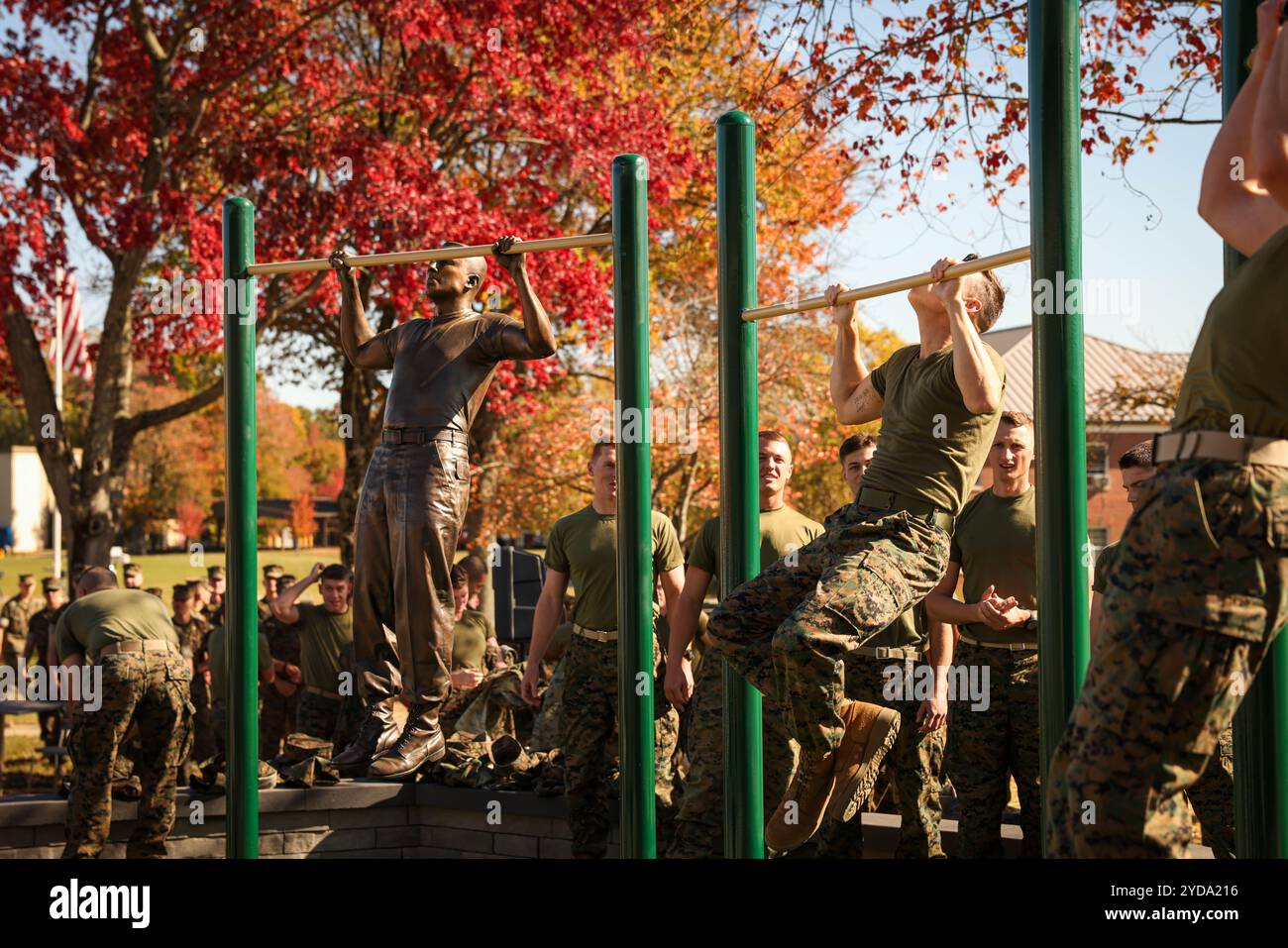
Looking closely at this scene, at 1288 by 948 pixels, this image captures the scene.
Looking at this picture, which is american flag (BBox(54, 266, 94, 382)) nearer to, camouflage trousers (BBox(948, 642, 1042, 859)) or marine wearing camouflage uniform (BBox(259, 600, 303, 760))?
marine wearing camouflage uniform (BBox(259, 600, 303, 760))

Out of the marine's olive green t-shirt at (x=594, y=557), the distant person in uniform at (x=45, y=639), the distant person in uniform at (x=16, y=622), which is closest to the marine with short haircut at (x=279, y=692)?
the distant person in uniform at (x=45, y=639)

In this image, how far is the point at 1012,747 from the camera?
18.2 feet

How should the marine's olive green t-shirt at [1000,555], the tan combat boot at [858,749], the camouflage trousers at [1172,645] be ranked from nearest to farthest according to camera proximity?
1. the camouflage trousers at [1172,645]
2. the tan combat boot at [858,749]
3. the marine's olive green t-shirt at [1000,555]

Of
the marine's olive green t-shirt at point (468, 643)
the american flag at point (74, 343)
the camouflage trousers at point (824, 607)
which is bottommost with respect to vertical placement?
the marine's olive green t-shirt at point (468, 643)

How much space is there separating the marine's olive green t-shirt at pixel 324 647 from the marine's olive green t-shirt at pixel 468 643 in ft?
2.34

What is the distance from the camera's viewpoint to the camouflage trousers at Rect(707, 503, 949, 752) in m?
4.18

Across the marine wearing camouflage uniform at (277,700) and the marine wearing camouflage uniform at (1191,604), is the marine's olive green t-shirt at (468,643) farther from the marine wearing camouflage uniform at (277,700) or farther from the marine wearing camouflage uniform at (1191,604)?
the marine wearing camouflage uniform at (1191,604)

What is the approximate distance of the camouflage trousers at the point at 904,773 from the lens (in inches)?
226

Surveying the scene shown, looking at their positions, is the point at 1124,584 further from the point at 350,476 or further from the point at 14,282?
the point at 350,476

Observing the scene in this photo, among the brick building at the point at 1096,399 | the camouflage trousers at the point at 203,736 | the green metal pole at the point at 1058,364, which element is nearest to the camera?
the green metal pole at the point at 1058,364

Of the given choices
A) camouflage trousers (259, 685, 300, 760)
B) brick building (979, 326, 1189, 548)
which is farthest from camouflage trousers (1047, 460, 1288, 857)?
brick building (979, 326, 1189, 548)

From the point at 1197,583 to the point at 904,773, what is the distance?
3.20 metres

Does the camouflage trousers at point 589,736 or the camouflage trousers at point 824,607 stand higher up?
the camouflage trousers at point 824,607
